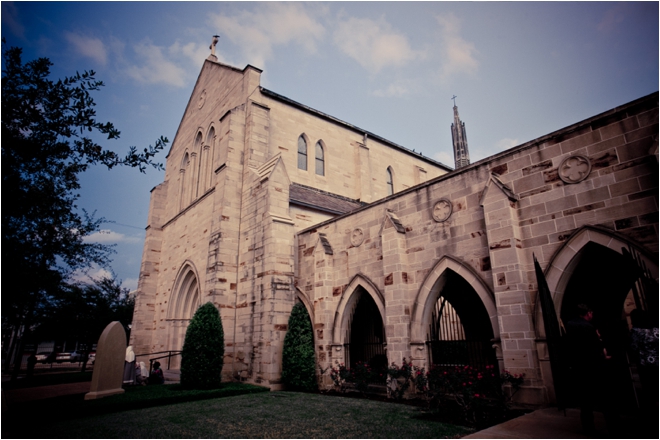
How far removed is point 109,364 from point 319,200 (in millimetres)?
9714

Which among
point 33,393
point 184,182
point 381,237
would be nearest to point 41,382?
point 33,393

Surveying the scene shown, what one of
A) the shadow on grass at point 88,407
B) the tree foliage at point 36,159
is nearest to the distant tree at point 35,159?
the tree foliage at point 36,159

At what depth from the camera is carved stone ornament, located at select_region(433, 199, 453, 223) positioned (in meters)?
9.42

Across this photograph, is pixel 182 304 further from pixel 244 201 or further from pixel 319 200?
pixel 319 200

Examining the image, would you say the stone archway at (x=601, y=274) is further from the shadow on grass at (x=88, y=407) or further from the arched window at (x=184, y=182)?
the arched window at (x=184, y=182)

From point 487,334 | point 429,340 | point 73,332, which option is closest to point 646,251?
point 429,340

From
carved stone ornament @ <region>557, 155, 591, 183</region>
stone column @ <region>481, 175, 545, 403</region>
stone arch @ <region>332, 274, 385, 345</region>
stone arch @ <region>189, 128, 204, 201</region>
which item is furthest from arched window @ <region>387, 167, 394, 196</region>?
carved stone ornament @ <region>557, 155, 591, 183</region>

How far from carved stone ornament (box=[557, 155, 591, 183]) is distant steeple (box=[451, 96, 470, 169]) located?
25592 millimetres

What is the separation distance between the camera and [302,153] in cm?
1900

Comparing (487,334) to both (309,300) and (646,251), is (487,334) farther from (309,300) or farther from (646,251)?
(646,251)

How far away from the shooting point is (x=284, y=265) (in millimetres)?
13016

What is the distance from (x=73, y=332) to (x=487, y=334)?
76.0 feet

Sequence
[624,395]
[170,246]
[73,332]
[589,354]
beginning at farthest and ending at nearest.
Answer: [73,332], [170,246], [624,395], [589,354]

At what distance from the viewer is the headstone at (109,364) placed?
9.98 m
